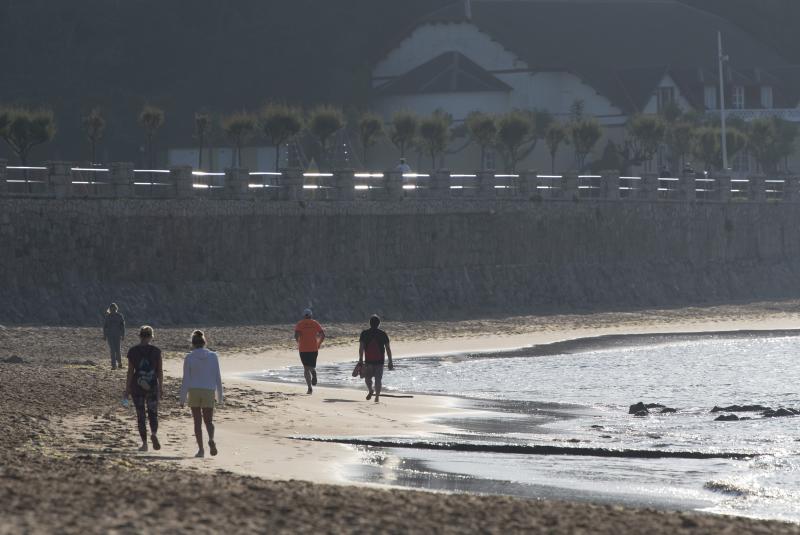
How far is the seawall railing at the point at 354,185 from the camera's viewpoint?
37.9 metres

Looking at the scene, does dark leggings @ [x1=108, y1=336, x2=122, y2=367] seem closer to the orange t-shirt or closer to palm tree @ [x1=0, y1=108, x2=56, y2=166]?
the orange t-shirt

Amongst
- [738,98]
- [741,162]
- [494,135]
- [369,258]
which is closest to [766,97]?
[738,98]

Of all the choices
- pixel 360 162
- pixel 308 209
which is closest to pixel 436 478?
pixel 308 209

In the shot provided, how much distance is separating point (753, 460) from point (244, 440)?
5931mm

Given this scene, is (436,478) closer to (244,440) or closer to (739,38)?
(244,440)

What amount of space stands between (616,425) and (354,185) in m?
21.4

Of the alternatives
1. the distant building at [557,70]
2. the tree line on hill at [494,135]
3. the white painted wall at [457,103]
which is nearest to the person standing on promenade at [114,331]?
the tree line on hill at [494,135]

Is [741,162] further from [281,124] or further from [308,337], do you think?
[308,337]

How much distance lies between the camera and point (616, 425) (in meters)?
24.0

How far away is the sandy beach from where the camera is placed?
45.3ft

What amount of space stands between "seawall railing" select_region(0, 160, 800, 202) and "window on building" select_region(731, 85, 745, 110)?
906 inches

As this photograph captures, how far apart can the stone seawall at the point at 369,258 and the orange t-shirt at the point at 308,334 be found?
37.6 ft

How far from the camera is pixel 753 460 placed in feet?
A: 66.0

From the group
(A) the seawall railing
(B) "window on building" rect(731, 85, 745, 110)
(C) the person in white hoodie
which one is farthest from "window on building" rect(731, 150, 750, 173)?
(C) the person in white hoodie
